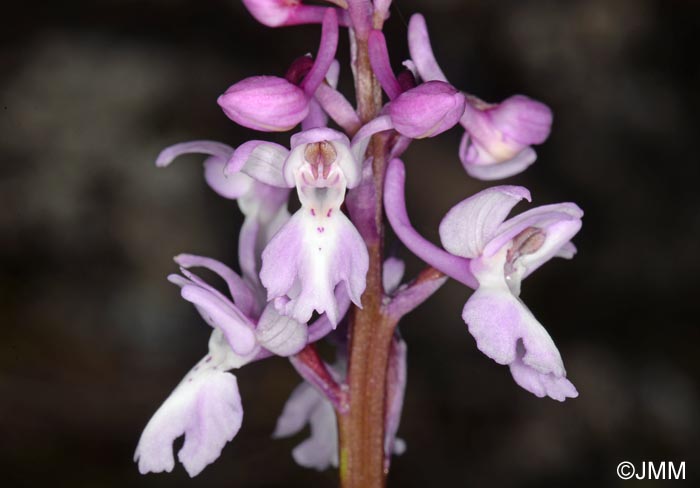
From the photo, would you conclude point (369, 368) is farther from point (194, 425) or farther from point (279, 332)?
point (194, 425)

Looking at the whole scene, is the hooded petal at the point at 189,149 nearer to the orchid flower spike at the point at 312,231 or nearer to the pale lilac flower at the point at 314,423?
the orchid flower spike at the point at 312,231

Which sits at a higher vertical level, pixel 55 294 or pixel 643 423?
pixel 55 294

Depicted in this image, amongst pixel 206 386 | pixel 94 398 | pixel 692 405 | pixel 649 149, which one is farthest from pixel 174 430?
pixel 649 149

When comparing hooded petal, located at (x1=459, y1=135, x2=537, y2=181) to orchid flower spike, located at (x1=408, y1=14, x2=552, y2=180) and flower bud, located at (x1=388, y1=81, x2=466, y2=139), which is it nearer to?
orchid flower spike, located at (x1=408, y1=14, x2=552, y2=180)

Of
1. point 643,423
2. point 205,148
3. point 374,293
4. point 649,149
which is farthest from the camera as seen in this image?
point 649,149

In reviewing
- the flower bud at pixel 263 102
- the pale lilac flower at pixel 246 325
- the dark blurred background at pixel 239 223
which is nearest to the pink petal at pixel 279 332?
the pale lilac flower at pixel 246 325

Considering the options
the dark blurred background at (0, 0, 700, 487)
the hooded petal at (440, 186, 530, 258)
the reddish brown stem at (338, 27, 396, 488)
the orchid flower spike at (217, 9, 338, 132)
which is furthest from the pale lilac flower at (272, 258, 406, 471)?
the dark blurred background at (0, 0, 700, 487)

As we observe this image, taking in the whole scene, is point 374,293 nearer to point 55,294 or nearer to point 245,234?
point 245,234
